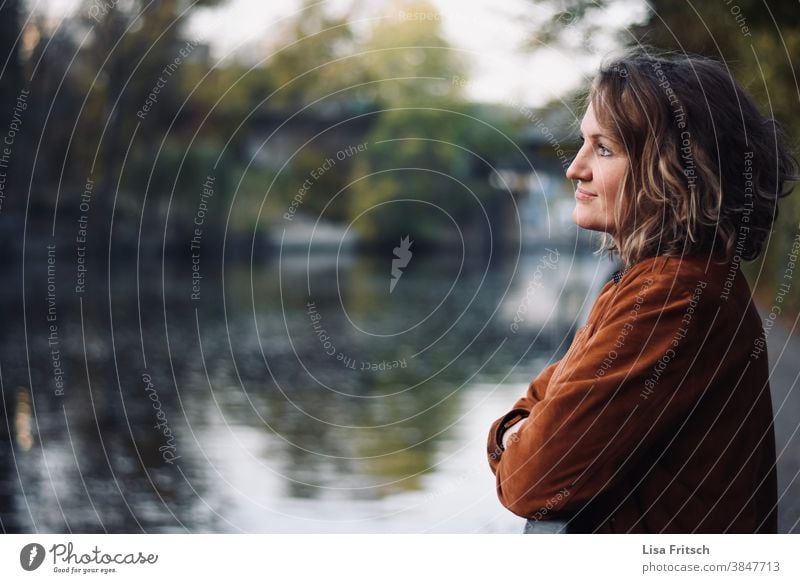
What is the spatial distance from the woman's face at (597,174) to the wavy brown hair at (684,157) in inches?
0.8

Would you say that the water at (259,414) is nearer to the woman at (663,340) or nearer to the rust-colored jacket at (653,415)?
the woman at (663,340)

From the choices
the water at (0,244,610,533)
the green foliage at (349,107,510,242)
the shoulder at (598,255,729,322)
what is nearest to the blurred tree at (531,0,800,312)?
the water at (0,244,610,533)

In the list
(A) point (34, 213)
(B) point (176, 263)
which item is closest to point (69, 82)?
(A) point (34, 213)

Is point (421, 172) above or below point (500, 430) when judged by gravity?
above

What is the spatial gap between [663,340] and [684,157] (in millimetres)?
410

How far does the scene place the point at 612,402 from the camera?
75.6 inches

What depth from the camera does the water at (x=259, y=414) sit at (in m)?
8.11

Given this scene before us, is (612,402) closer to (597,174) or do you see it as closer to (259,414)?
(597,174)

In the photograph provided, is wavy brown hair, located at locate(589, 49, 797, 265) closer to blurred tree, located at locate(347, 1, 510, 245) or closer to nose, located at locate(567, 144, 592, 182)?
nose, located at locate(567, 144, 592, 182)

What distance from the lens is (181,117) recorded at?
45.5 metres

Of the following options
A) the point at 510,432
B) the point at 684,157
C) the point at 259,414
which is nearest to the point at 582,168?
the point at 684,157

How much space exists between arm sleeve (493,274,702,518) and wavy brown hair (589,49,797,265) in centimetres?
17

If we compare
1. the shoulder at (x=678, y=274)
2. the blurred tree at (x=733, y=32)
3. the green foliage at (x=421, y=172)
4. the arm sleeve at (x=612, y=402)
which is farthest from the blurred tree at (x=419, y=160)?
the arm sleeve at (x=612, y=402)
